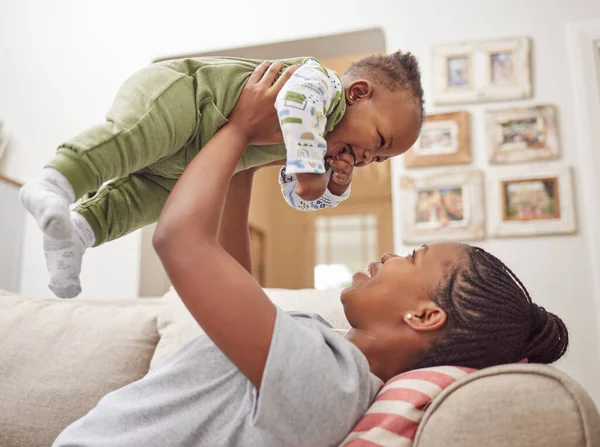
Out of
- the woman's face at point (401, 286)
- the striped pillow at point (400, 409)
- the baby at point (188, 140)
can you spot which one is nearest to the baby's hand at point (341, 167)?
the baby at point (188, 140)

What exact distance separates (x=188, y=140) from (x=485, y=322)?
63 centimetres

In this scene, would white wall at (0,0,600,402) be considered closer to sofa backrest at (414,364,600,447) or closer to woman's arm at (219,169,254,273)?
woman's arm at (219,169,254,273)

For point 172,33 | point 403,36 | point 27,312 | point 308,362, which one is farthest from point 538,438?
point 172,33

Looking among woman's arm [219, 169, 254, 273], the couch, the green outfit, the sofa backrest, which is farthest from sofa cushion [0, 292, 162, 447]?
the sofa backrest

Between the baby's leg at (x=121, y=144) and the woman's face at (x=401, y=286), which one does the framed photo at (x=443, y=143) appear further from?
the baby's leg at (x=121, y=144)

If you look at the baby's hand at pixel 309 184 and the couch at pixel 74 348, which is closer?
the baby's hand at pixel 309 184

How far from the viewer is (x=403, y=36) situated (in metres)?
2.94

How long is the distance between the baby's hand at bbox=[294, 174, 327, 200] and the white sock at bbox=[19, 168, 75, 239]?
39 centimetres

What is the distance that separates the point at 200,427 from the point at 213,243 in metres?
0.31

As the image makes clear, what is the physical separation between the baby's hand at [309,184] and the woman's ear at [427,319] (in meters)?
0.28

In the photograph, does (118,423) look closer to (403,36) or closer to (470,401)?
(470,401)

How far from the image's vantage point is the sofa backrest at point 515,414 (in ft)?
2.58

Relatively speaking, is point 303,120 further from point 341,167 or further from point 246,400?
point 246,400

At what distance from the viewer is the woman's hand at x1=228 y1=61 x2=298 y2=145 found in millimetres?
1001
